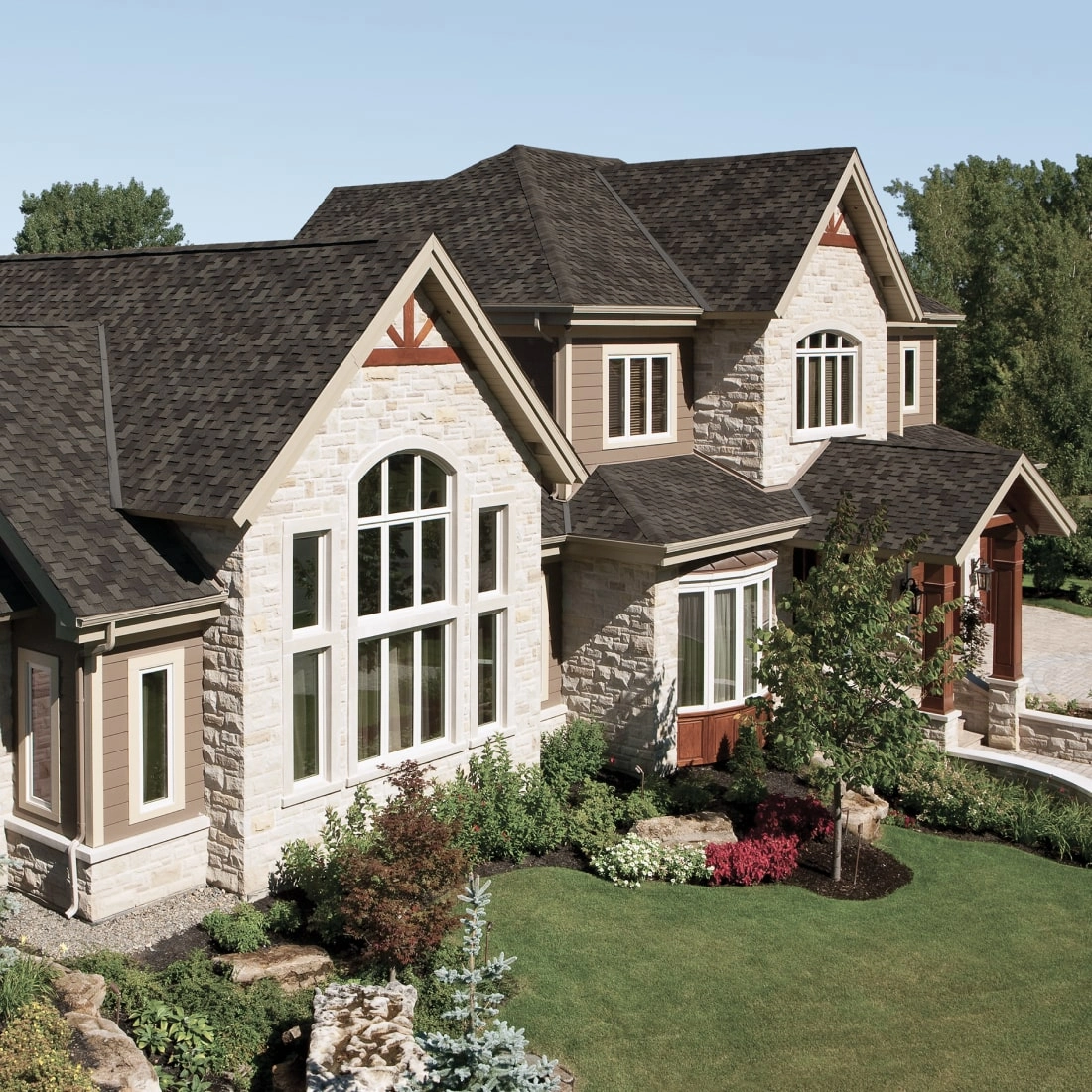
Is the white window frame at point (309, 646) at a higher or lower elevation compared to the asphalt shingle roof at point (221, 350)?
lower

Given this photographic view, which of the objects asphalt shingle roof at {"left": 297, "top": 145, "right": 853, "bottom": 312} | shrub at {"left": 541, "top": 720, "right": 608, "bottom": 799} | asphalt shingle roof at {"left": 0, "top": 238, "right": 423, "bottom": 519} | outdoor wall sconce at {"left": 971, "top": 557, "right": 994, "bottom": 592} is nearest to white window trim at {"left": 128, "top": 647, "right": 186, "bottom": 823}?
asphalt shingle roof at {"left": 0, "top": 238, "right": 423, "bottom": 519}

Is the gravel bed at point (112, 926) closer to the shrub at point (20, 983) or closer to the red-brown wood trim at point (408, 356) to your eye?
the shrub at point (20, 983)

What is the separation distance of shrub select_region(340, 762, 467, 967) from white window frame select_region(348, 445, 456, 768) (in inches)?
112

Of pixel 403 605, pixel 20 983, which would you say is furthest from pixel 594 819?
pixel 20 983

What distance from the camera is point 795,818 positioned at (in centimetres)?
1783

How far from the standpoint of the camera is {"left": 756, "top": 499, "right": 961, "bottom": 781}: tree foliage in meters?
15.9

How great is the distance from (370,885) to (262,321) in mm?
7017

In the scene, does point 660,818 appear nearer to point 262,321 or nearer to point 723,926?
point 723,926

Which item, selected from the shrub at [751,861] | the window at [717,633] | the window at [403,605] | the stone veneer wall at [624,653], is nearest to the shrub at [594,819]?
the shrub at [751,861]

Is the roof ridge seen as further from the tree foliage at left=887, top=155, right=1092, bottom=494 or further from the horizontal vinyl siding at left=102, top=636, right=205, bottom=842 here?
the tree foliage at left=887, top=155, right=1092, bottom=494

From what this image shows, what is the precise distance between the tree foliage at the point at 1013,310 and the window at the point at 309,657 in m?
27.2

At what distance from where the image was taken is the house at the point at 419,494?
1450cm

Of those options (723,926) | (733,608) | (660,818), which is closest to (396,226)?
(733,608)

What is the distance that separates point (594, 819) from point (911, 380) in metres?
18.7
